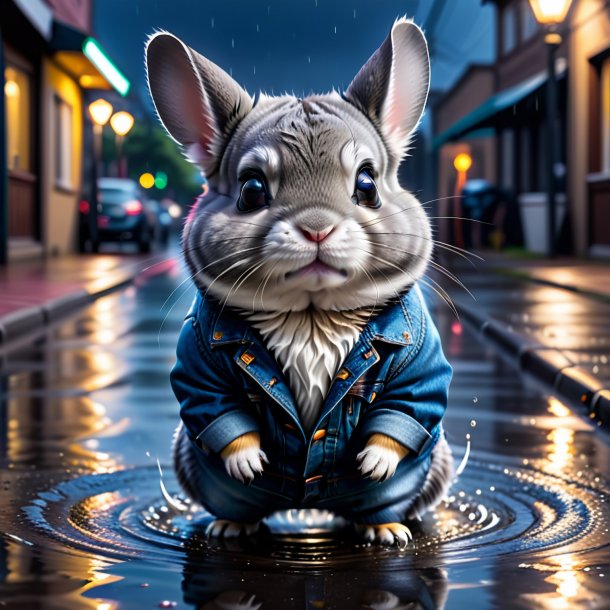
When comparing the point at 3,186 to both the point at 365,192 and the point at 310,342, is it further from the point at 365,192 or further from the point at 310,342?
the point at 365,192

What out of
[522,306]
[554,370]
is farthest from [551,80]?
[554,370]

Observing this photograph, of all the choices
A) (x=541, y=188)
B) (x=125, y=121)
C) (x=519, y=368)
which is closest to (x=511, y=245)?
(x=541, y=188)

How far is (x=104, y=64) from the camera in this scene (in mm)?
29266

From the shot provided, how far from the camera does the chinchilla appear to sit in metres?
3.32

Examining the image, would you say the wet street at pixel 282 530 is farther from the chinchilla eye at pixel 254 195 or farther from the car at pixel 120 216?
the car at pixel 120 216

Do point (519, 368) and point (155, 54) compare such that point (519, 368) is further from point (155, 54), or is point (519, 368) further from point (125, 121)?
point (125, 121)

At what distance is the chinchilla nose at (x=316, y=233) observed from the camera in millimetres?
3221

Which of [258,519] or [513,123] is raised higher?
[513,123]

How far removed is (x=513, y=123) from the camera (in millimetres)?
33438

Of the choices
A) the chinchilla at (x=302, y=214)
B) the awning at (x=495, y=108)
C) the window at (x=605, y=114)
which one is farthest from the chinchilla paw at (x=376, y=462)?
the awning at (x=495, y=108)

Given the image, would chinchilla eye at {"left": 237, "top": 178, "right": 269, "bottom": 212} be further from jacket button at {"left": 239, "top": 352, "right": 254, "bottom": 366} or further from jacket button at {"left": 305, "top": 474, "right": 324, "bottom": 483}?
jacket button at {"left": 305, "top": 474, "right": 324, "bottom": 483}

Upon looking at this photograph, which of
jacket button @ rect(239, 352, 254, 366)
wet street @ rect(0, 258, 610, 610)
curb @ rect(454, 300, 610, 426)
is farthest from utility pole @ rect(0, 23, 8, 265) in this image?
jacket button @ rect(239, 352, 254, 366)

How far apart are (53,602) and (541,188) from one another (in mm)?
30605

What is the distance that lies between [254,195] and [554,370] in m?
5.49
